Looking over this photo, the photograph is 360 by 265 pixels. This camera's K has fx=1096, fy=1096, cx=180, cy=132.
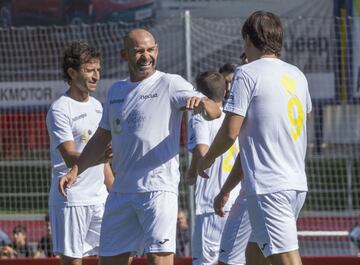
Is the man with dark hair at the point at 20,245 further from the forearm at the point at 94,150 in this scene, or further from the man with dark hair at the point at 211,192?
the forearm at the point at 94,150

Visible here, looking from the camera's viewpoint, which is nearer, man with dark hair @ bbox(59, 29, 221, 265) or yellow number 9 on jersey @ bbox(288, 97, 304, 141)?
yellow number 9 on jersey @ bbox(288, 97, 304, 141)

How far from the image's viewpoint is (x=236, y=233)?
762 centimetres

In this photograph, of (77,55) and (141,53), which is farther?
(77,55)

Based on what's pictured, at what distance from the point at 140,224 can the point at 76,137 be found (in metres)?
1.45

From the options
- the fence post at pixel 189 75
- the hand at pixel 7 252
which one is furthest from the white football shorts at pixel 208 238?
the hand at pixel 7 252

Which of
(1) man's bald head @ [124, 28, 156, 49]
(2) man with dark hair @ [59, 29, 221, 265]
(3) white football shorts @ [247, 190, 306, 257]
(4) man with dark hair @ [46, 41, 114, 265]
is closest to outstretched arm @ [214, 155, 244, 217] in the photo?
(2) man with dark hair @ [59, 29, 221, 265]

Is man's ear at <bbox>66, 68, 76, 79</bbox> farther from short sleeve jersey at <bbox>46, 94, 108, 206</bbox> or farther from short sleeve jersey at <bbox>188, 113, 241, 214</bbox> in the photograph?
short sleeve jersey at <bbox>188, 113, 241, 214</bbox>

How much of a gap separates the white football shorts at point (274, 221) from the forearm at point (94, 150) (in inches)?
51.4

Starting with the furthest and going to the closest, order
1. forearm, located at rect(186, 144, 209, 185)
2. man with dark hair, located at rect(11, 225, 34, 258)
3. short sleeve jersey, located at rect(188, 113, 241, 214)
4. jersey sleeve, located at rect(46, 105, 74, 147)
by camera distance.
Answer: man with dark hair, located at rect(11, 225, 34, 258)
short sleeve jersey, located at rect(188, 113, 241, 214)
jersey sleeve, located at rect(46, 105, 74, 147)
forearm, located at rect(186, 144, 209, 185)

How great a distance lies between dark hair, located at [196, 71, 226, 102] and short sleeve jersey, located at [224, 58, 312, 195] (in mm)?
1960

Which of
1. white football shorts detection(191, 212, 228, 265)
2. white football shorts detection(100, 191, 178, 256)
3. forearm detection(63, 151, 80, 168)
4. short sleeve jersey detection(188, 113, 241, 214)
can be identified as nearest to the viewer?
white football shorts detection(100, 191, 178, 256)

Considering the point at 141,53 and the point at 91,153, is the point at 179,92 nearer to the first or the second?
the point at 141,53

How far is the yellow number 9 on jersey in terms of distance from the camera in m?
6.27

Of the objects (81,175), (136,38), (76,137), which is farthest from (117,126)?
(81,175)
